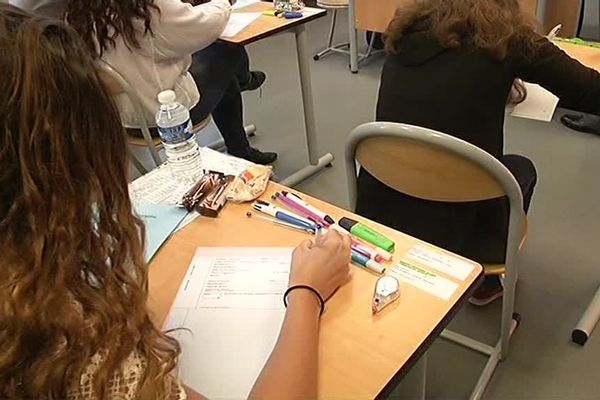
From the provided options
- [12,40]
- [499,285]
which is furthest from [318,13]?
[12,40]

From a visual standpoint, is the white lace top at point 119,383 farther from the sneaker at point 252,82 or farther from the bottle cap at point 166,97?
the sneaker at point 252,82

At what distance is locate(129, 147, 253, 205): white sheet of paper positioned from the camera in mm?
1240

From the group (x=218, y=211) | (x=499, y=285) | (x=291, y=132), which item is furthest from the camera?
(x=291, y=132)

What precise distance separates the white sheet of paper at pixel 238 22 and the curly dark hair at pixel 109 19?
0.48 m

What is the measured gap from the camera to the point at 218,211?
1181 millimetres

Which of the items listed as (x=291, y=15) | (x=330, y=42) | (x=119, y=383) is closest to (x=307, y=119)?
(x=291, y=15)

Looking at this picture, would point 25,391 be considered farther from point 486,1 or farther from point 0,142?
point 486,1

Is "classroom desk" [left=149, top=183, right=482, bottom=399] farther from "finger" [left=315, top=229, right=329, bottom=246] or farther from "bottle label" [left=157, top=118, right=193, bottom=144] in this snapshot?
"bottle label" [left=157, top=118, right=193, bottom=144]

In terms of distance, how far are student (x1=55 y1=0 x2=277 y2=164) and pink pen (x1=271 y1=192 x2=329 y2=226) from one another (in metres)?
0.81

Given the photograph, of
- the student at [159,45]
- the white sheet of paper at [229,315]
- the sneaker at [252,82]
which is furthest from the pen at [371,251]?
the sneaker at [252,82]

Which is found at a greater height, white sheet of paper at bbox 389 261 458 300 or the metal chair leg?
white sheet of paper at bbox 389 261 458 300

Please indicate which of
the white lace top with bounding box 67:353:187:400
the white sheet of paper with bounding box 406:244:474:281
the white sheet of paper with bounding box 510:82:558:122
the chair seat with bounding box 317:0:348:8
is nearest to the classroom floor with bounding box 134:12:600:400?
the chair seat with bounding box 317:0:348:8

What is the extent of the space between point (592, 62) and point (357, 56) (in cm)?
214

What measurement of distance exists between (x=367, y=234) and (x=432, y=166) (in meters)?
0.28
